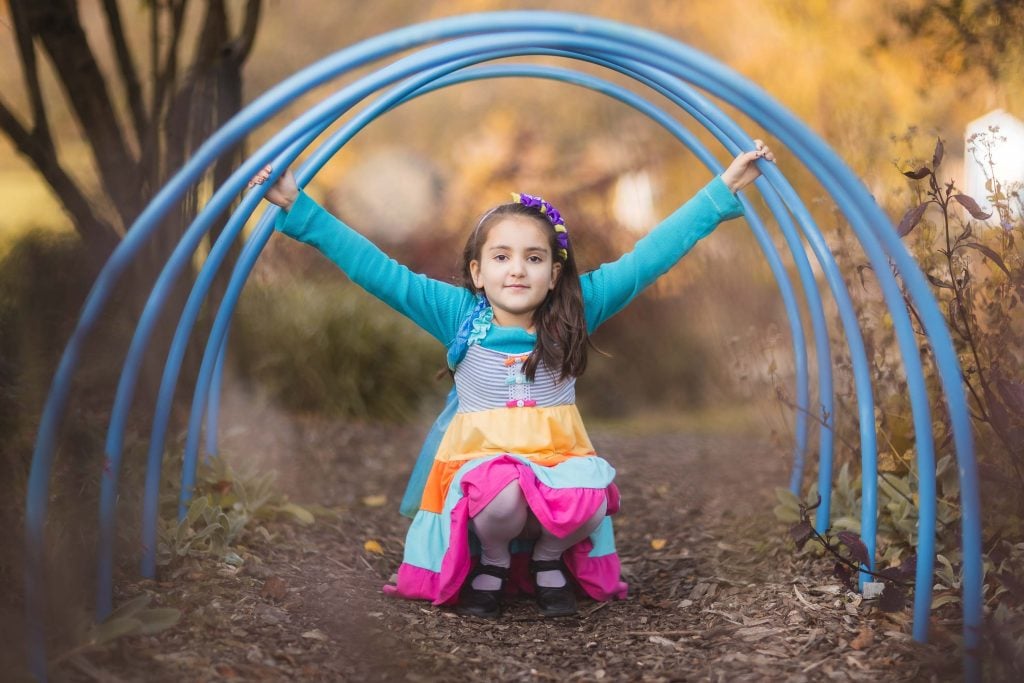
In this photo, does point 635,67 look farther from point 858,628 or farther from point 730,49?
point 730,49

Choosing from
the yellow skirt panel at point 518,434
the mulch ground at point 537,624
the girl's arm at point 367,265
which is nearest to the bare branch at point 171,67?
the girl's arm at point 367,265

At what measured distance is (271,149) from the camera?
189cm

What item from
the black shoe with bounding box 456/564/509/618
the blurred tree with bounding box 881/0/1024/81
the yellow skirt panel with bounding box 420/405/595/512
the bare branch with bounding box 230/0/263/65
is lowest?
the black shoe with bounding box 456/564/509/618

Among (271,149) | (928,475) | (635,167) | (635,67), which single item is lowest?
(928,475)

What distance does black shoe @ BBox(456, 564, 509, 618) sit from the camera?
8.57 feet

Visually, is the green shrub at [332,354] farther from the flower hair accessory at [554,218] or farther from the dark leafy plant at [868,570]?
the dark leafy plant at [868,570]

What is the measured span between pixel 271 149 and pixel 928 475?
1.51 m

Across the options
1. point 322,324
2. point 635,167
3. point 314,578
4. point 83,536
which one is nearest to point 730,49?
point 635,167

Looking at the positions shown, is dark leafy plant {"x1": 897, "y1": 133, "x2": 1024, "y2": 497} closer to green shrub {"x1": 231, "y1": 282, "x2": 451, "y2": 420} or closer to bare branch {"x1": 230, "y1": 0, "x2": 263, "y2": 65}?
bare branch {"x1": 230, "y1": 0, "x2": 263, "y2": 65}

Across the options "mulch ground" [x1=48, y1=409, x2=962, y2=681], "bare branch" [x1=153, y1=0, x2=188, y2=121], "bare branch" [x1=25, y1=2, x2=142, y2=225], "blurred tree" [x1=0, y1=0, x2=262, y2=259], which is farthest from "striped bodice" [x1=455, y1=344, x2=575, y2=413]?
"bare branch" [x1=153, y1=0, x2=188, y2=121]

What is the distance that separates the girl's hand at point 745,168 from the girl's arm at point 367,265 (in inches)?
31.1

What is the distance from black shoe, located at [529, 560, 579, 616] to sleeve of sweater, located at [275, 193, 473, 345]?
0.68 metres

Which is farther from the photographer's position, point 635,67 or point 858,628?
point 635,67

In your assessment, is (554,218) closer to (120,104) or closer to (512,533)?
(512,533)
